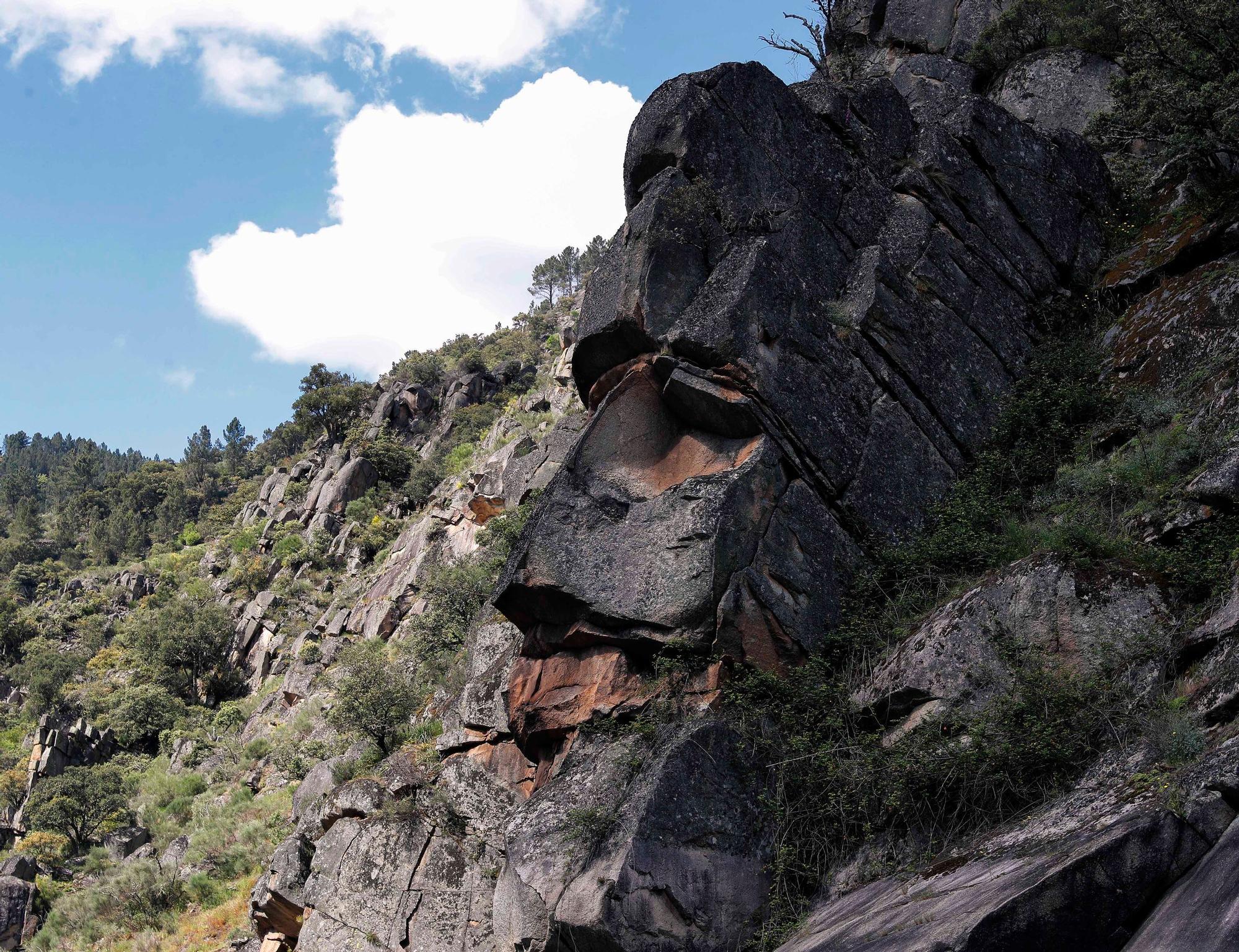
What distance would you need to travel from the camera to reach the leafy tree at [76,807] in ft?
98.8

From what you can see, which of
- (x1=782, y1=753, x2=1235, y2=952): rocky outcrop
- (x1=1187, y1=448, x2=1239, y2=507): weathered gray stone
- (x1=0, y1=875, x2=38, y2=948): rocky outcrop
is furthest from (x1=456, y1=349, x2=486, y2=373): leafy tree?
(x1=782, y1=753, x2=1235, y2=952): rocky outcrop

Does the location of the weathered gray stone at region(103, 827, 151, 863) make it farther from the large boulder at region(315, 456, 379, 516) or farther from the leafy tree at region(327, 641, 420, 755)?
the large boulder at region(315, 456, 379, 516)

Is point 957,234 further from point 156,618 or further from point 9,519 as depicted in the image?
point 9,519

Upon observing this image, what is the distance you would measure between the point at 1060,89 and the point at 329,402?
5173 centimetres

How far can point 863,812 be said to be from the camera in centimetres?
1034

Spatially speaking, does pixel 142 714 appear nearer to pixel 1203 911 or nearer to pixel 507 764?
pixel 507 764

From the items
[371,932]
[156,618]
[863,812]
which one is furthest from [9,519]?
[863,812]

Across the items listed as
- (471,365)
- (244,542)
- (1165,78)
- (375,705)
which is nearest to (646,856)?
(375,705)

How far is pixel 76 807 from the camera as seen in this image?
30469 mm

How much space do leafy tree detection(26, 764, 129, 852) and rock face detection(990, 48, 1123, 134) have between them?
32.5 meters

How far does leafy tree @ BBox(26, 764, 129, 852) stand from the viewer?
3011 cm

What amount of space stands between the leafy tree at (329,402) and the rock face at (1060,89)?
4984 cm

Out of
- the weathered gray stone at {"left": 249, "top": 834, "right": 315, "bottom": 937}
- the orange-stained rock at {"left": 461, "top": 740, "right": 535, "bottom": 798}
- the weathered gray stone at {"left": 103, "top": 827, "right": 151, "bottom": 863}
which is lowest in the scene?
the weathered gray stone at {"left": 249, "top": 834, "right": 315, "bottom": 937}

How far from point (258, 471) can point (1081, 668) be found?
97922 millimetres
